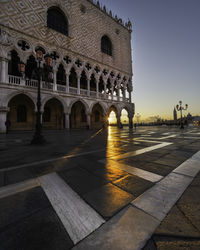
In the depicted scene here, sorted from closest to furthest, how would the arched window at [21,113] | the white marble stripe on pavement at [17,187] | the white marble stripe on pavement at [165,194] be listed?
the white marble stripe on pavement at [165,194] < the white marble stripe on pavement at [17,187] < the arched window at [21,113]

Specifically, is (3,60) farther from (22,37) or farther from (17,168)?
(17,168)

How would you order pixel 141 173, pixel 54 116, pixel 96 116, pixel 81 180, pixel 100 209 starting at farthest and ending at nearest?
1. pixel 96 116
2. pixel 54 116
3. pixel 141 173
4. pixel 81 180
5. pixel 100 209

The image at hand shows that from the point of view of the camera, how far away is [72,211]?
4.12 feet

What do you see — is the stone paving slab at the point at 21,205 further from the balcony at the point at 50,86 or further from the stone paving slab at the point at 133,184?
the balcony at the point at 50,86

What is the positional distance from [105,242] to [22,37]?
16.7m

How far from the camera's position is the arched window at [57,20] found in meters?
14.4

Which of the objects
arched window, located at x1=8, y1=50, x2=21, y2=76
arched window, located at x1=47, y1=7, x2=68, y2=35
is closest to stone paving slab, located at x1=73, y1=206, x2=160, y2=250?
arched window, located at x1=8, y1=50, x2=21, y2=76

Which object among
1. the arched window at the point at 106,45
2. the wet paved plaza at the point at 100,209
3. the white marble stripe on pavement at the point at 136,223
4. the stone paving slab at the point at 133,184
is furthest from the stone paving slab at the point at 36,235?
the arched window at the point at 106,45

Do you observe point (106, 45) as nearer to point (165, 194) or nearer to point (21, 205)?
point (165, 194)

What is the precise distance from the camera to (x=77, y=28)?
15.8 meters

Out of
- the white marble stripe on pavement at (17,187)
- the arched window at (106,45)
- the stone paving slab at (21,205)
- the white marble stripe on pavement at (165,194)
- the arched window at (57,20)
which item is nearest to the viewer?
the stone paving slab at (21,205)

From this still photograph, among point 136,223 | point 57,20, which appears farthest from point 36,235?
point 57,20

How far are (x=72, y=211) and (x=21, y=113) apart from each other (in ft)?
55.2

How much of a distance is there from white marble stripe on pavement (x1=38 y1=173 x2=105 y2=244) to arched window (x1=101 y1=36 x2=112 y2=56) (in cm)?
2335
